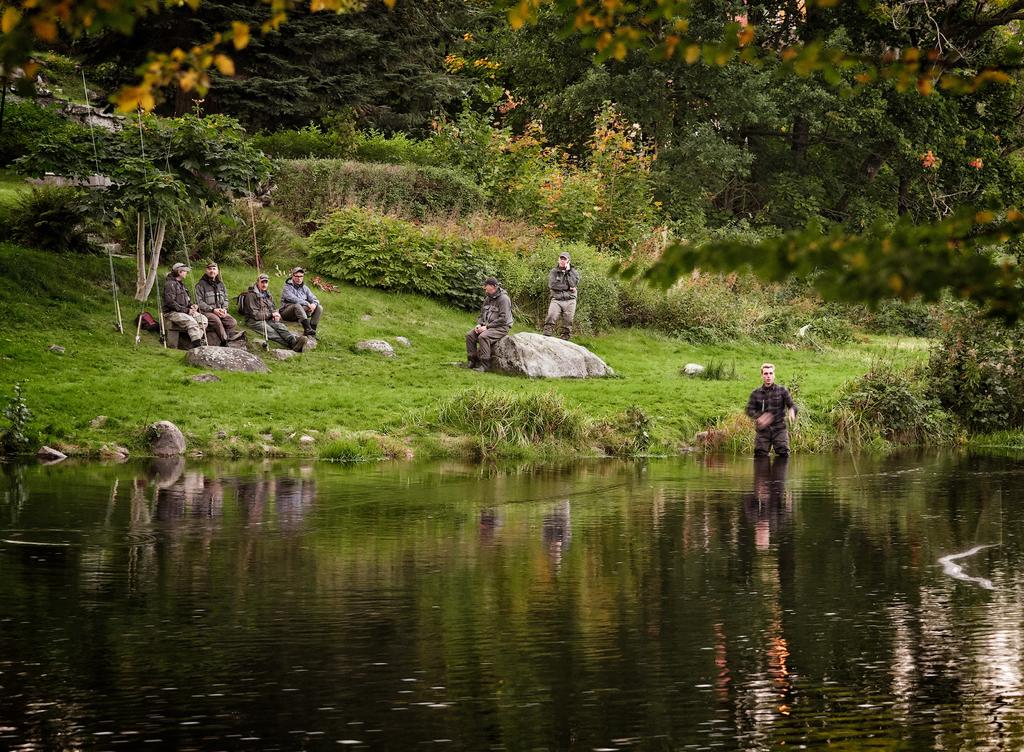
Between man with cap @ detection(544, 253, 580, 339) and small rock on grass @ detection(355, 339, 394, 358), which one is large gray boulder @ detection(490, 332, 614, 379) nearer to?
small rock on grass @ detection(355, 339, 394, 358)

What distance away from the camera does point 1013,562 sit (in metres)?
12.7

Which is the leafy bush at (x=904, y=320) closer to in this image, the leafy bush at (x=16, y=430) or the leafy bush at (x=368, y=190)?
the leafy bush at (x=368, y=190)

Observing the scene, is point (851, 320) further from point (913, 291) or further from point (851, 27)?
point (913, 291)

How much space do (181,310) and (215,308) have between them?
2.01ft

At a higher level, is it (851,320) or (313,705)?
(851,320)

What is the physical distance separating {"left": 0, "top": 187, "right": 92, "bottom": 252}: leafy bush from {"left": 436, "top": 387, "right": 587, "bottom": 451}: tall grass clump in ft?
32.7

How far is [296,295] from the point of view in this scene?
28.4 meters

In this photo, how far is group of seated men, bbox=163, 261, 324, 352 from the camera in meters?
26.1

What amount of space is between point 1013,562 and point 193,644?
713cm

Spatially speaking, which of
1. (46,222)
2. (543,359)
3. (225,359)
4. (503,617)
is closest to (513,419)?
(543,359)

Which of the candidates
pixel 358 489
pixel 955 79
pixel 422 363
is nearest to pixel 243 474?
pixel 358 489

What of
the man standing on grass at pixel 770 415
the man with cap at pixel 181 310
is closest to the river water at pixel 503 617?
the man standing on grass at pixel 770 415

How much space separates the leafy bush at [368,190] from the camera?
3541cm

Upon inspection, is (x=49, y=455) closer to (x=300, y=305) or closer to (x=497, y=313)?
(x=300, y=305)
